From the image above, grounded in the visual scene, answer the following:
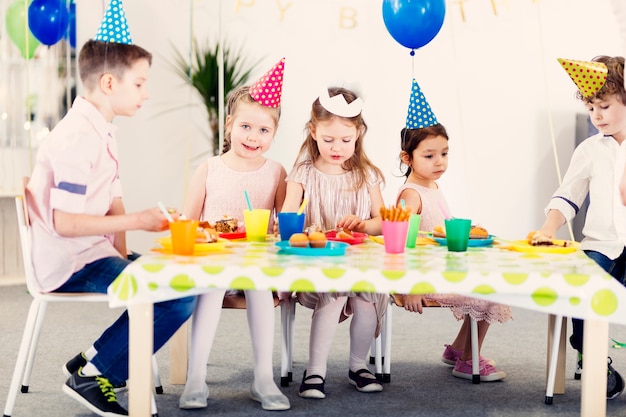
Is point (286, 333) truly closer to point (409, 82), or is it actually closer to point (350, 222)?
point (350, 222)

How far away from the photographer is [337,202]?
2762 millimetres

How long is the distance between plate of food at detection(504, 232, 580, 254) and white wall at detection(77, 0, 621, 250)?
304cm

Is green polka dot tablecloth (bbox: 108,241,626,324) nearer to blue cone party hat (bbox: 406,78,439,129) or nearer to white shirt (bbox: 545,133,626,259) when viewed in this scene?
white shirt (bbox: 545,133,626,259)

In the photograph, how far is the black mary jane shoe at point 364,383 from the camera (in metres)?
2.66

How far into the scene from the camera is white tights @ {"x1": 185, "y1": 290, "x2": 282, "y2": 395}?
240 centimetres

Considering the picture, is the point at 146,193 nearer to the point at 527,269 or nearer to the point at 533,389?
the point at 533,389

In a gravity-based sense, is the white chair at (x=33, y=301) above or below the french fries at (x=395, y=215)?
below

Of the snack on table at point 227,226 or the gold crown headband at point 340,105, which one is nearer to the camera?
the snack on table at point 227,226

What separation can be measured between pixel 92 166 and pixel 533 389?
1556mm

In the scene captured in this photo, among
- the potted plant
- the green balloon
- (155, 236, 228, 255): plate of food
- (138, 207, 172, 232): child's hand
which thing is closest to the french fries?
(155, 236, 228, 255): plate of food

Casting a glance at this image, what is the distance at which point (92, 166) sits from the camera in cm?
226

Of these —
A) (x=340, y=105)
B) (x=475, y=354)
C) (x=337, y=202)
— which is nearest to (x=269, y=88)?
(x=340, y=105)

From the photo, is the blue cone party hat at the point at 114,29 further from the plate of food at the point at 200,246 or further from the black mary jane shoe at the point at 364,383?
the black mary jane shoe at the point at 364,383

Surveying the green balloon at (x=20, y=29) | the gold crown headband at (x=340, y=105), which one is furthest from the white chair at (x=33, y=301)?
the green balloon at (x=20, y=29)
